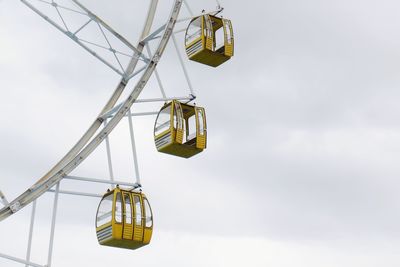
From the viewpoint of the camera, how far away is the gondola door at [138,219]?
36500mm

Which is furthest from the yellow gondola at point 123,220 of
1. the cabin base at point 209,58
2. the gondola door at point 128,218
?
the cabin base at point 209,58

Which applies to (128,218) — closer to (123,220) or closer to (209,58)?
(123,220)

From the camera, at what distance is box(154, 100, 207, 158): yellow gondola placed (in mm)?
37875

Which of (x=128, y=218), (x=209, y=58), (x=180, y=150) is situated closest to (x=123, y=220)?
(x=128, y=218)

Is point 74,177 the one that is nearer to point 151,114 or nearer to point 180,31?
point 151,114

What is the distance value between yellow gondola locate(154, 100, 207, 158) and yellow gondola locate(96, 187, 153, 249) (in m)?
1.98

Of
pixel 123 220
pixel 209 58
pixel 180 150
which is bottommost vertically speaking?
pixel 123 220

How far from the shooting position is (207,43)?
128ft

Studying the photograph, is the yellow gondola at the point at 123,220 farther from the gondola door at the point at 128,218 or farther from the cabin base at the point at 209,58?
the cabin base at the point at 209,58

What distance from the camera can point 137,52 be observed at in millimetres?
38719

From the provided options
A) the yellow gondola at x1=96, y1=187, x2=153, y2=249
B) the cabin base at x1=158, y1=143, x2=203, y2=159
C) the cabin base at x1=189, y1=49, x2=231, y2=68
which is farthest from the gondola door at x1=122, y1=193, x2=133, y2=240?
the cabin base at x1=189, y1=49, x2=231, y2=68

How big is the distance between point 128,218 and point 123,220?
0.78ft

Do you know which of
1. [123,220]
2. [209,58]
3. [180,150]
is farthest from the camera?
[209,58]

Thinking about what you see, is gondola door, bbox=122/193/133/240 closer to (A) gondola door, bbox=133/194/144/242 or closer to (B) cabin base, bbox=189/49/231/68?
(A) gondola door, bbox=133/194/144/242
